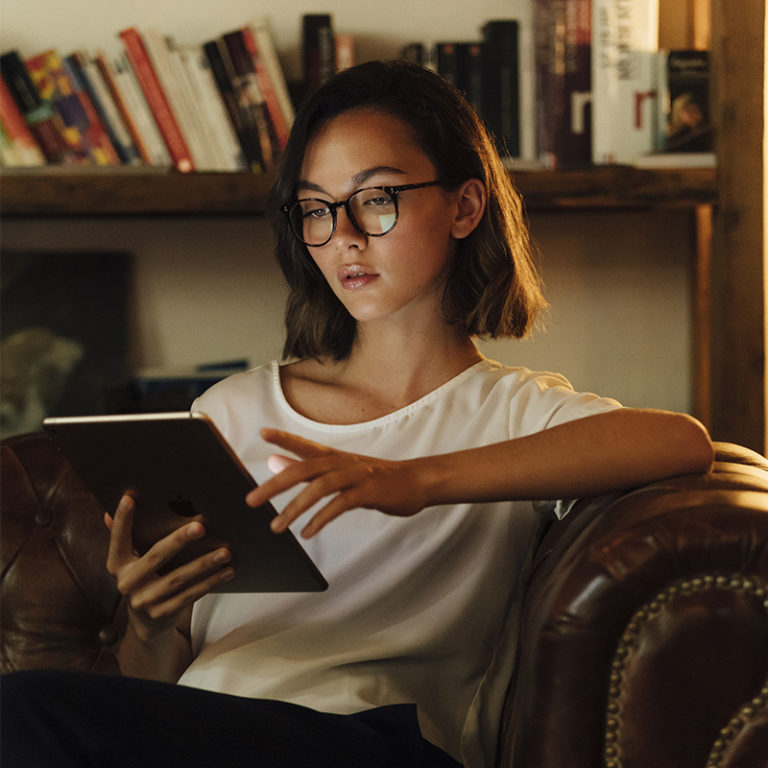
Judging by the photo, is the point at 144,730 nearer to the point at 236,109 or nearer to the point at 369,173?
the point at 369,173

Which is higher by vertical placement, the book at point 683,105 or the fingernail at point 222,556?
the book at point 683,105

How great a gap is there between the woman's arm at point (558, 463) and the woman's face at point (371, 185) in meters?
0.33

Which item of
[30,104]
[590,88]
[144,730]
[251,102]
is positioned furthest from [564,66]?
[144,730]

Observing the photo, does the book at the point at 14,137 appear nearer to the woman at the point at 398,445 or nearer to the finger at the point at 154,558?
the woman at the point at 398,445

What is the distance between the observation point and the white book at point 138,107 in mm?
1865

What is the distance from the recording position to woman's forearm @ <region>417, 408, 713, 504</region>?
915mm

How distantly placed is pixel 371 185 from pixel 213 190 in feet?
2.39

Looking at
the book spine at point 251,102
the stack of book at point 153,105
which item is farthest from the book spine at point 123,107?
the book spine at point 251,102

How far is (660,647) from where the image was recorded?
76 centimetres

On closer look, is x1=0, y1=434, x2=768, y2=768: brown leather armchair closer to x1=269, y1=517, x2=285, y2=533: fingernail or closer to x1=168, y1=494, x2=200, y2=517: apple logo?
x1=269, y1=517, x2=285, y2=533: fingernail

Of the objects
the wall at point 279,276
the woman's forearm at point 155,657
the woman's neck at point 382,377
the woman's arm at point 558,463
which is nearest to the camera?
the woman's arm at point 558,463

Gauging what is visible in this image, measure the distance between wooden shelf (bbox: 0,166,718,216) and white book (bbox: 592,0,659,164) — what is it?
0.07m

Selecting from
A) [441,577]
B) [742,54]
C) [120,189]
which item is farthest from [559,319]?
[441,577]

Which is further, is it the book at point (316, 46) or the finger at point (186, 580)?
the book at point (316, 46)
